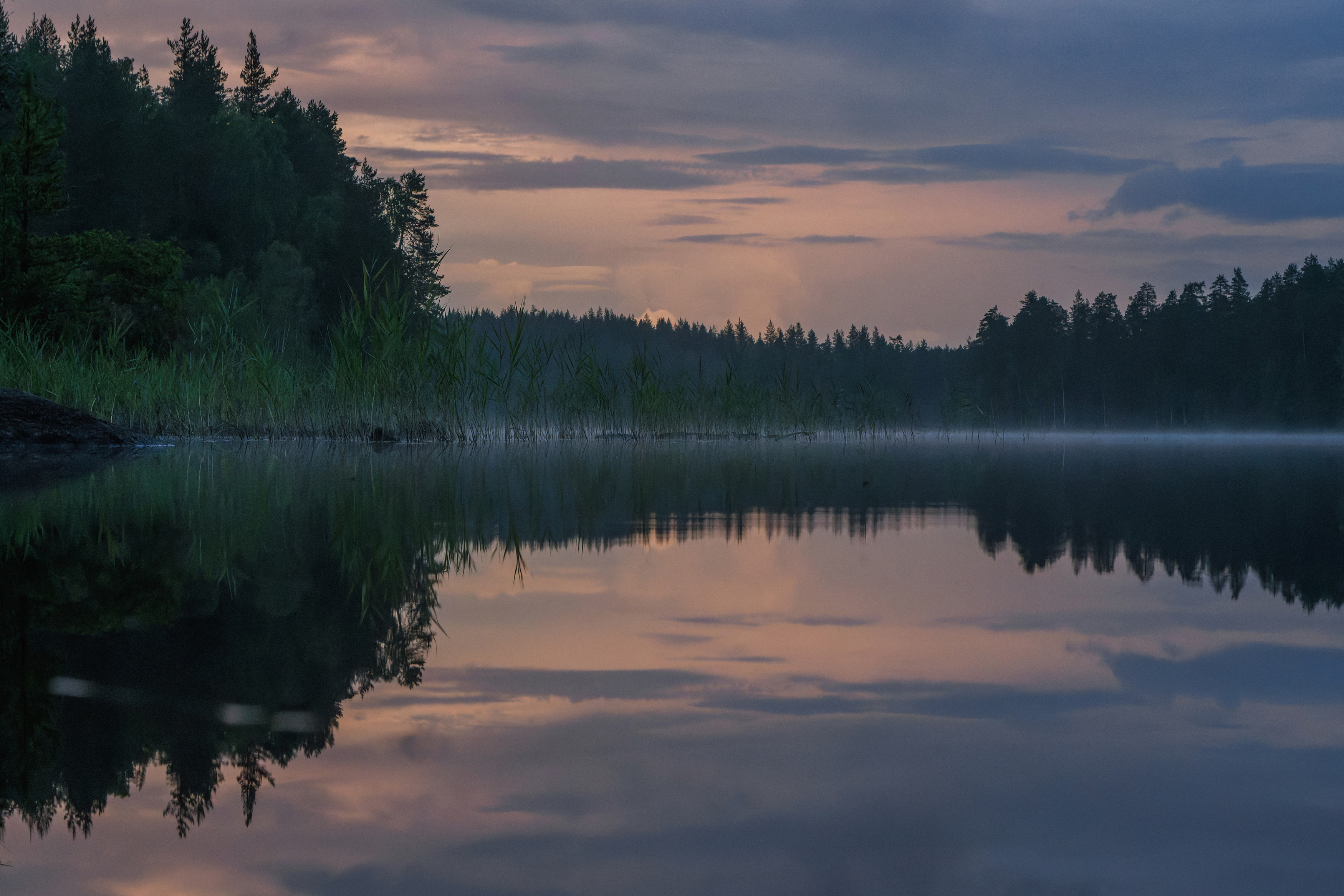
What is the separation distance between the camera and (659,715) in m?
1.77

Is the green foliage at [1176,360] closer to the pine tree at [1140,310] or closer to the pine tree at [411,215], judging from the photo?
the pine tree at [1140,310]

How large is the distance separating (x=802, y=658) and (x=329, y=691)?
34.3 inches

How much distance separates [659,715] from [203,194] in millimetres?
44223

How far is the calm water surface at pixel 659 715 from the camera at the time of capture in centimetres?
125

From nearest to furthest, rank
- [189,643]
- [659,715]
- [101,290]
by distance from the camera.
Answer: [659,715], [189,643], [101,290]

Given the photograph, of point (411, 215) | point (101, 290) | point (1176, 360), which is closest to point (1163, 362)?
point (1176, 360)

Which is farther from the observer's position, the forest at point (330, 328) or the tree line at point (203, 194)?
the tree line at point (203, 194)

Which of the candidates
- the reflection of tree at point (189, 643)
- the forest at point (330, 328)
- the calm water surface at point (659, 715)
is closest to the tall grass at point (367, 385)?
the forest at point (330, 328)

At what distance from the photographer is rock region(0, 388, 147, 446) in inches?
403

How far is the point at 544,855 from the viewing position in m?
1.25

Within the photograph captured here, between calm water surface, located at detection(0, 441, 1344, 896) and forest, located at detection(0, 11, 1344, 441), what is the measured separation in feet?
33.7

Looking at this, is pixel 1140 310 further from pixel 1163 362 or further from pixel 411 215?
pixel 411 215

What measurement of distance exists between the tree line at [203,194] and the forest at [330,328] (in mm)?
100

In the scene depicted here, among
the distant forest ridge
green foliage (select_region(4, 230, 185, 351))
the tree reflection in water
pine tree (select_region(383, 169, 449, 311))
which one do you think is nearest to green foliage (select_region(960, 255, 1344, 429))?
the distant forest ridge
